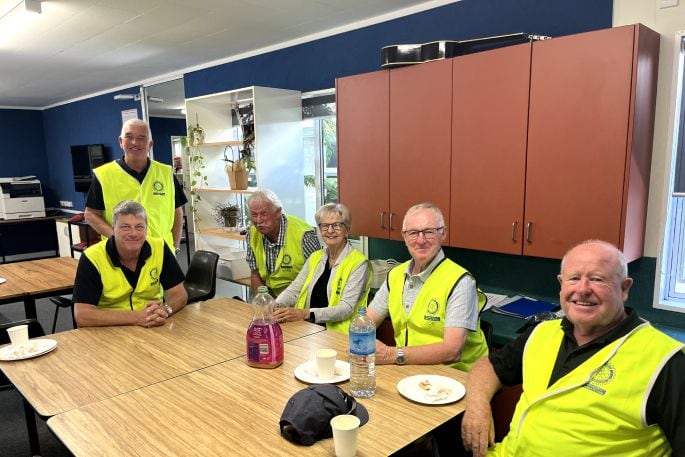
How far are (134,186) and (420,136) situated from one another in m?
1.93

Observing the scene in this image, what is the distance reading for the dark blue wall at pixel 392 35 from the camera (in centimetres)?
267

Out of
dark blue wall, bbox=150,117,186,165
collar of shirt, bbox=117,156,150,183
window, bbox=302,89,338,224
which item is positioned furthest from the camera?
dark blue wall, bbox=150,117,186,165

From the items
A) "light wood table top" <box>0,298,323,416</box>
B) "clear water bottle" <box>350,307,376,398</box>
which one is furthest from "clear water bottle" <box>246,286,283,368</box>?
"clear water bottle" <box>350,307,376,398</box>

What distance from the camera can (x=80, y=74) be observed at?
5.73 m

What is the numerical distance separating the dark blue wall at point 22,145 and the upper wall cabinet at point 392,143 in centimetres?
809

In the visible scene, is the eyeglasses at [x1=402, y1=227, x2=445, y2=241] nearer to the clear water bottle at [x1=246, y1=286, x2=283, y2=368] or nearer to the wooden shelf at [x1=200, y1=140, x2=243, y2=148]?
the clear water bottle at [x1=246, y1=286, x2=283, y2=368]

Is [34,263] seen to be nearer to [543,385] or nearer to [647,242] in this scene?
[543,385]

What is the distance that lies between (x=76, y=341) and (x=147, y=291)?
1.41 feet

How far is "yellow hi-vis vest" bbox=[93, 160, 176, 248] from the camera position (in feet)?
10.4

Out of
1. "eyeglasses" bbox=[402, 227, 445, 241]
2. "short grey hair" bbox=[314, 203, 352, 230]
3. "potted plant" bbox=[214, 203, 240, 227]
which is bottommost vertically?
"potted plant" bbox=[214, 203, 240, 227]

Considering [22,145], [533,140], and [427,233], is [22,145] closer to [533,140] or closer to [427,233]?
[427,233]

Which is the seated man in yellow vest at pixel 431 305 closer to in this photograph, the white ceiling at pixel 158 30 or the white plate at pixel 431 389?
the white plate at pixel 431 389

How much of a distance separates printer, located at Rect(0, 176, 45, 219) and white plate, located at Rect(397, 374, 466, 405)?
843cm

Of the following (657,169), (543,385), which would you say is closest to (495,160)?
(657,169)
